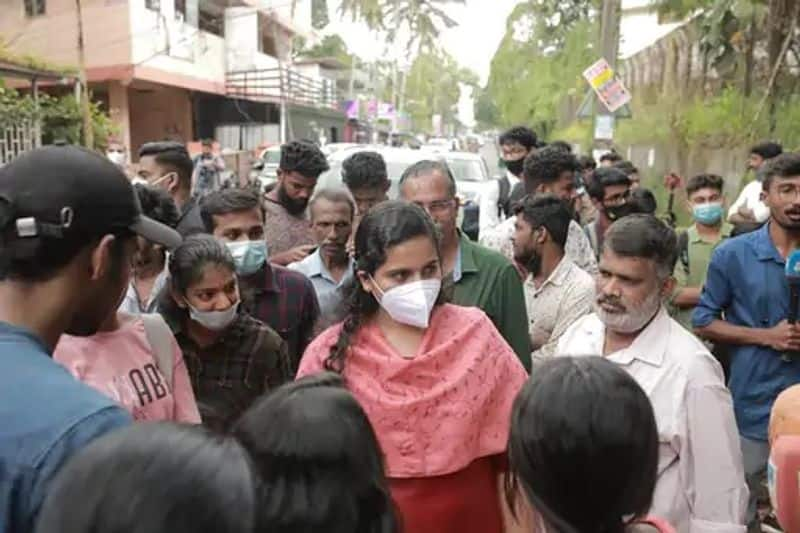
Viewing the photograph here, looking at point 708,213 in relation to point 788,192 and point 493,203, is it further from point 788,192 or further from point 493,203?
point 493,203

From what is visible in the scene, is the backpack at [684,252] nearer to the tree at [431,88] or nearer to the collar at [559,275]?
the collar at [559,275]

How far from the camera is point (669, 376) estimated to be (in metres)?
2.37

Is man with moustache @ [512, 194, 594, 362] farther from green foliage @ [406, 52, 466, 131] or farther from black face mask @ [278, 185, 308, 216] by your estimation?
green foliage @ [406, 52, 466, 131]

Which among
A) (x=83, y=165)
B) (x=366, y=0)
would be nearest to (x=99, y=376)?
(x=83, y=165)

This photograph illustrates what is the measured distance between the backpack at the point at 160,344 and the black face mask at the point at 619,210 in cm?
355

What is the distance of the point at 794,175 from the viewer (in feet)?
10.9

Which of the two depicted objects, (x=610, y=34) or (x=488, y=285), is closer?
(x=488, y=285)

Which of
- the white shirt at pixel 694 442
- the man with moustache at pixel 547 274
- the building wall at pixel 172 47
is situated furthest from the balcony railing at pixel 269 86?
the white shirt at pixel 694 442

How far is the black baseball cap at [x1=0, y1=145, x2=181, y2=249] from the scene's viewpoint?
1516 mm

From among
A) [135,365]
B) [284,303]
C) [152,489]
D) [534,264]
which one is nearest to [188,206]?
[284,303]

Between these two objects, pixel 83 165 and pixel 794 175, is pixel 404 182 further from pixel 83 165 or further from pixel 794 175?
pixel 83 165

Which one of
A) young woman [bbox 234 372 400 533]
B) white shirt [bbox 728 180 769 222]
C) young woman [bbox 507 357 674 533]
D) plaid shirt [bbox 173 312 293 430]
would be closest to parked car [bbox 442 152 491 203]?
white shirt [bbox 728 180 769 222]

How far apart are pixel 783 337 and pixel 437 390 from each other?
1761 millimetres

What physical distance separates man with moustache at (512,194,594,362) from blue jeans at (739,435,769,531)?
0.89m
